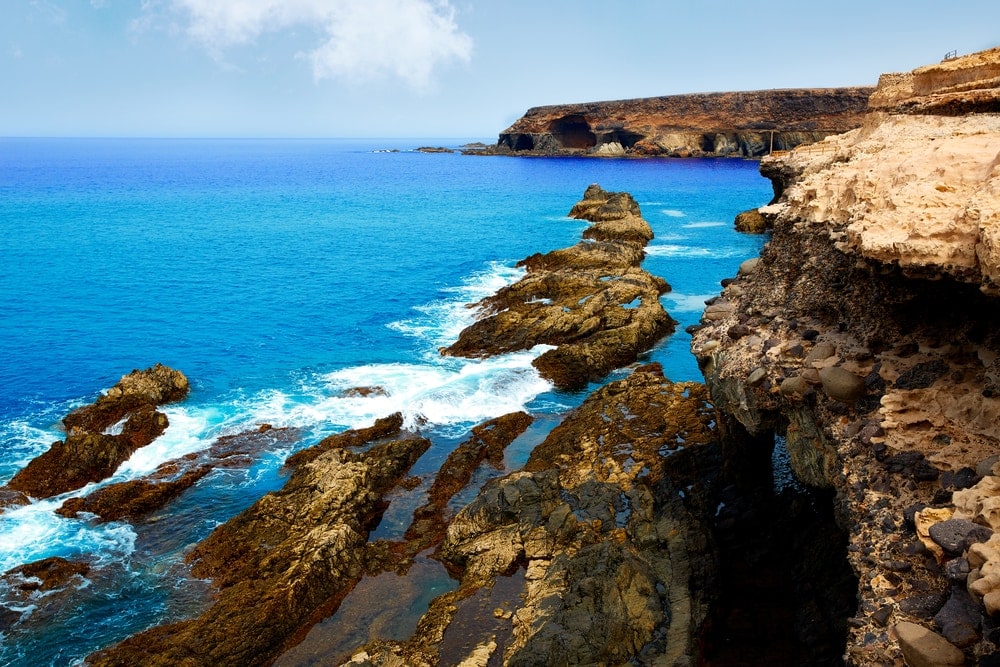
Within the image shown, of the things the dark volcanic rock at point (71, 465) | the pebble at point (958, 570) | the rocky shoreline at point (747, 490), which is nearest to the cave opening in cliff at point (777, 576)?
the rocky shoreline at point (747, 490)

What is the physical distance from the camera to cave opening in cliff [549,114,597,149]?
526 feet

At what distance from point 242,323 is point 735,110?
414 feet

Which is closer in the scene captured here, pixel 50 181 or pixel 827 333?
pixel 827 333

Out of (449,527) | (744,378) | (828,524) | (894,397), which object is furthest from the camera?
(449,527)

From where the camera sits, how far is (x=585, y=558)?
1441cm

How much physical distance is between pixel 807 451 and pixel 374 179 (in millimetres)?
123220

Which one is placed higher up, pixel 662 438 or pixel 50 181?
pixel 50 181

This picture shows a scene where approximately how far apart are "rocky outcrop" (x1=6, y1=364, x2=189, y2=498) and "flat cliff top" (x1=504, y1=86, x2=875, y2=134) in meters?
130

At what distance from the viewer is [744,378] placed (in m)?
13.4

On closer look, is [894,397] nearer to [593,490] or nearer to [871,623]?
[871,623]

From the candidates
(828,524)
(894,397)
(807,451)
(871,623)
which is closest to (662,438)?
(828,524)

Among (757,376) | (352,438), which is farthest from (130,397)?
(757,376)

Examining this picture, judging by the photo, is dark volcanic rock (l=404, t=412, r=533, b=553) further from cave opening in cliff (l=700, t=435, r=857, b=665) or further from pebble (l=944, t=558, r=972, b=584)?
pebble (l=944, t=558, r=972, b=584)

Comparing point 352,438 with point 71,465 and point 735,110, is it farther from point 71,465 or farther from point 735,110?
point 735,110
